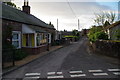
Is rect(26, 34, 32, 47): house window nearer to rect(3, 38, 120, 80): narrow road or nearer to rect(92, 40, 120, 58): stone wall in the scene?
rect(3, 38, 120, 80): narrow road

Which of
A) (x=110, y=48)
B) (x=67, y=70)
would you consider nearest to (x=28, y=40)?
(x=67, y=70)

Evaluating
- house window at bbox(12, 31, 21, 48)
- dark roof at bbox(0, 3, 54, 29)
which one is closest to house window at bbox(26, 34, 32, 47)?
house window at bbox(12, 31, 21, 48)

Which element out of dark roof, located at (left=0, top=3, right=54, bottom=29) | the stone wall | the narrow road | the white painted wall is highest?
dark roof, located at (left=0, top=3, right=54, bottom=29)

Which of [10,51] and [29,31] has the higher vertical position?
[29,31]

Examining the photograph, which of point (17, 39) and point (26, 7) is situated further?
point (26, 7)

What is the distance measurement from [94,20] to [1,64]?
92.2 ft

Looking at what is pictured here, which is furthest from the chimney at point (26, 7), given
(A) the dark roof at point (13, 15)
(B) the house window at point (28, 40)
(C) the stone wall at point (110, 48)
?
(C) the stone wall at point (110, 48)

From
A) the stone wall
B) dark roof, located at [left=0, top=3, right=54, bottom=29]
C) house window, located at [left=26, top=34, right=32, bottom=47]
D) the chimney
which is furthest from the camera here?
the chimney

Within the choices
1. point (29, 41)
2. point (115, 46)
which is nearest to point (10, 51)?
point (29, 41)

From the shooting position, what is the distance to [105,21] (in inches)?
1271

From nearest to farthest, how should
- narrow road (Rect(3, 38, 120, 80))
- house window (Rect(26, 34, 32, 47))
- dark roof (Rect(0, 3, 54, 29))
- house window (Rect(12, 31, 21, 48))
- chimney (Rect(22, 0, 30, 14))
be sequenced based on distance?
1. narrow road (Rect(3, 38, 120, 80))
2. dark roof (Rect(0, 3, 54, 29))
3. house window (Rect(12, 31, 21, 48))
4. house window (Rect(26, 34, 32, 47))
5. chimney (Rect(22, 0, 30, 14))

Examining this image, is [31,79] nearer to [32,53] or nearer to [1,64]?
[1,64]

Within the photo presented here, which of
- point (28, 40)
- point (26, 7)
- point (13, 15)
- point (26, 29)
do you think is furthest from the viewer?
point (26, 7)

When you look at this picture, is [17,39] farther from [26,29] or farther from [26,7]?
[26,7]
